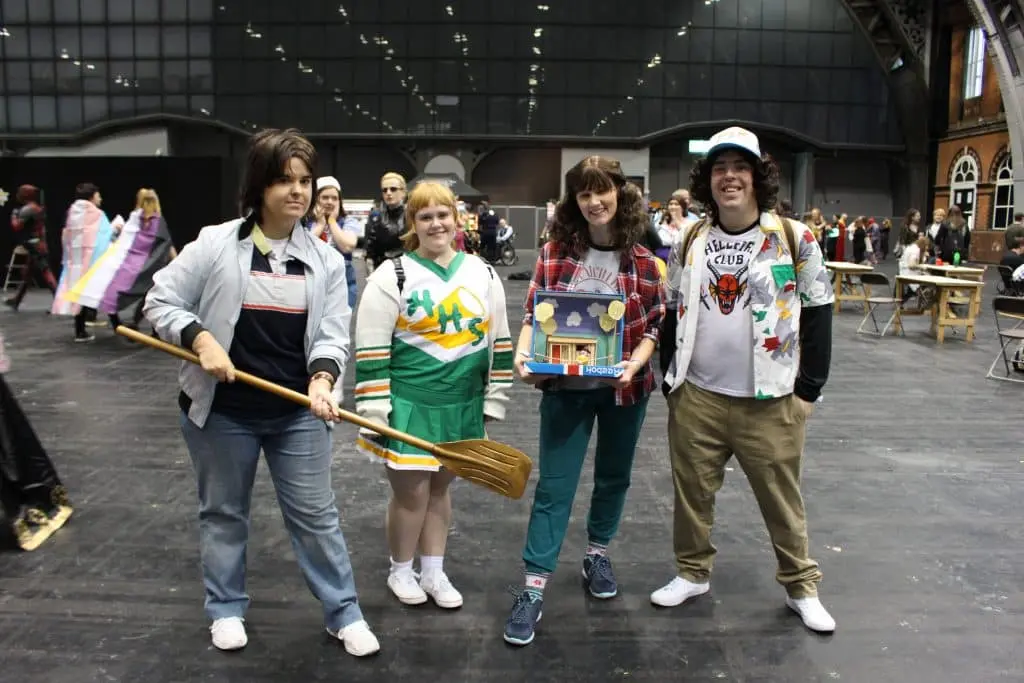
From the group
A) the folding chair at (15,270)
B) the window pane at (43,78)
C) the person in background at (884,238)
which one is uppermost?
the window pane at (43,78)

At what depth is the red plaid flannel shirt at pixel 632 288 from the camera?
3173mm

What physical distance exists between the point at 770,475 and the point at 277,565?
A: 84.9 inches

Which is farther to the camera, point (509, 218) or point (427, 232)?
point (509, 218)

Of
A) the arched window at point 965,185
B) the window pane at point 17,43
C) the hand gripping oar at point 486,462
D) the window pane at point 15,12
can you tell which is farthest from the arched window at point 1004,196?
the window pane at point 15,12

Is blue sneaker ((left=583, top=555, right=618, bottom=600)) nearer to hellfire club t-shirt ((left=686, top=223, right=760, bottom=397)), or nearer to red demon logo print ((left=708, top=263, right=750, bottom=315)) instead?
hellfire club t-shirt ((left=686, top=223, right=760, bottom=397))

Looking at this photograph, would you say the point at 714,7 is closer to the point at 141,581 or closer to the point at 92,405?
the point at 92,405

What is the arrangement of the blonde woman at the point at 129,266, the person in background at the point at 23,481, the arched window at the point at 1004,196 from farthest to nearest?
the arched window at the point at 1004,196
the blonde woman at the point at 129,266
the person in background at the point at 23,481

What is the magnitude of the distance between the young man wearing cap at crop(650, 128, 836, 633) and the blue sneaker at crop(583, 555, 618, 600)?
23 centimetres

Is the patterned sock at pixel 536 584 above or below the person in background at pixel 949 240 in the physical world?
below

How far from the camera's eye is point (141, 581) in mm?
3586

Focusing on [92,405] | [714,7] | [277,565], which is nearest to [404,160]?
[714,7]

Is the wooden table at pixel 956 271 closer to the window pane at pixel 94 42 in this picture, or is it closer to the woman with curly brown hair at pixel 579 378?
the woman with curly brown hair at pixel 579 378

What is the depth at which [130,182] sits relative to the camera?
687 inches

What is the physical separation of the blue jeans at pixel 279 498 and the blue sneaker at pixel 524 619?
1.87 feet
